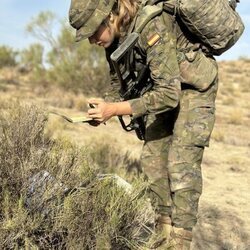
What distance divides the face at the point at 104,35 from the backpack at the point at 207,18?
21 centimetres

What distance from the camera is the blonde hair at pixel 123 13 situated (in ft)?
11.8

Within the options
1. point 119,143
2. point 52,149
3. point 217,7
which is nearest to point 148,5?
point 217,7

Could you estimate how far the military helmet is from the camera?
3.50 meters

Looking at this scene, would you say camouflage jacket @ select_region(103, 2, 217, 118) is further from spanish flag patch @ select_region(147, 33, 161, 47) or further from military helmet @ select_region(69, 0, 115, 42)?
military helmet @ select_region(69, 0, 115, 42)

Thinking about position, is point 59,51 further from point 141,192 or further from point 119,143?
point 141,192

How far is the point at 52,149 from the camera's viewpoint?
419 cm

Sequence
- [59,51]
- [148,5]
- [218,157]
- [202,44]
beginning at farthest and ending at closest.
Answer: [59,51] → [218,157] → [202,44] → [148,5]

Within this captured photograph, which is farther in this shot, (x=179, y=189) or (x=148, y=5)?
(x=179, y=189)

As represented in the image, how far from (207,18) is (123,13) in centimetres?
55

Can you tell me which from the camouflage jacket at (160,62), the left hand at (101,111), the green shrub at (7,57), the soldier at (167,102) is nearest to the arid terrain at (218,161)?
the soldier at (167,102)

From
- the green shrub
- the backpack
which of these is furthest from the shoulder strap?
the green shrub

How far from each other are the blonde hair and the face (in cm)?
5

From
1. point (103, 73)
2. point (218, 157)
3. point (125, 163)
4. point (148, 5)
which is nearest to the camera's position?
point (148, 5)

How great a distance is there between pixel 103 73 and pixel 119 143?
386 inches
